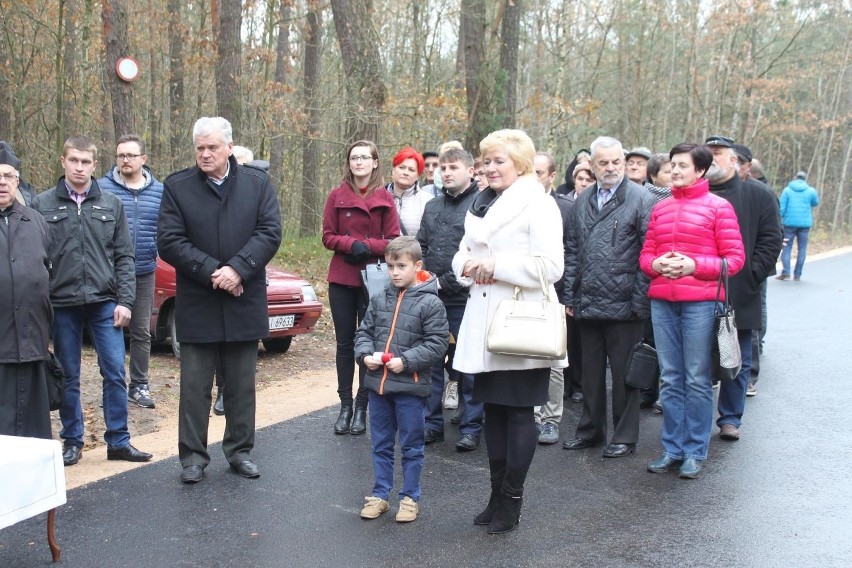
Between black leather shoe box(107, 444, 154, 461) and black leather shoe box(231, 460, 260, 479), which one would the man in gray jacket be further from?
black leather shoe box(231, 460, 260, 479)

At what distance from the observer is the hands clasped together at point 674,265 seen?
5.71m

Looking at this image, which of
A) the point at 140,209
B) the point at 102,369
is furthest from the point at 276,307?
the point at 102,369

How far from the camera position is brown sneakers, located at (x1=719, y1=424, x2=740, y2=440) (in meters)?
6.75

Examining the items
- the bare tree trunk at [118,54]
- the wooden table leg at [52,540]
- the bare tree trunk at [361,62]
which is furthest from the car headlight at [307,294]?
the wooden table leg at [52,540]

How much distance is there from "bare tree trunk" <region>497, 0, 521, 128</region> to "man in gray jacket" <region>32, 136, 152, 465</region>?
36.8 feet

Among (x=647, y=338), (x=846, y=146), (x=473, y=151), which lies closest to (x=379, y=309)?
(x=647, y=338)

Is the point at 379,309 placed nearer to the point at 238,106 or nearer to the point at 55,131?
the point at 238,106

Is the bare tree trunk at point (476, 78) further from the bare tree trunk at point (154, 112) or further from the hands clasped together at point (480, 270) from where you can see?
the hands clasped together at point (480, 270)

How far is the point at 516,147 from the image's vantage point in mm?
4684

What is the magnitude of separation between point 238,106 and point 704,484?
545 inches

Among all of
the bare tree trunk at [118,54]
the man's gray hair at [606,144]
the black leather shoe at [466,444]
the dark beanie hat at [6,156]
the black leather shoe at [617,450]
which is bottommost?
the black leather shoe at [466,444]

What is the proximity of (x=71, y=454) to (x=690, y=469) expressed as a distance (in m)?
4.16

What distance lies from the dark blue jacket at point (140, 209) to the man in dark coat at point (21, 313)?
234 cm

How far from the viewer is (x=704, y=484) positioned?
5.71 meters
